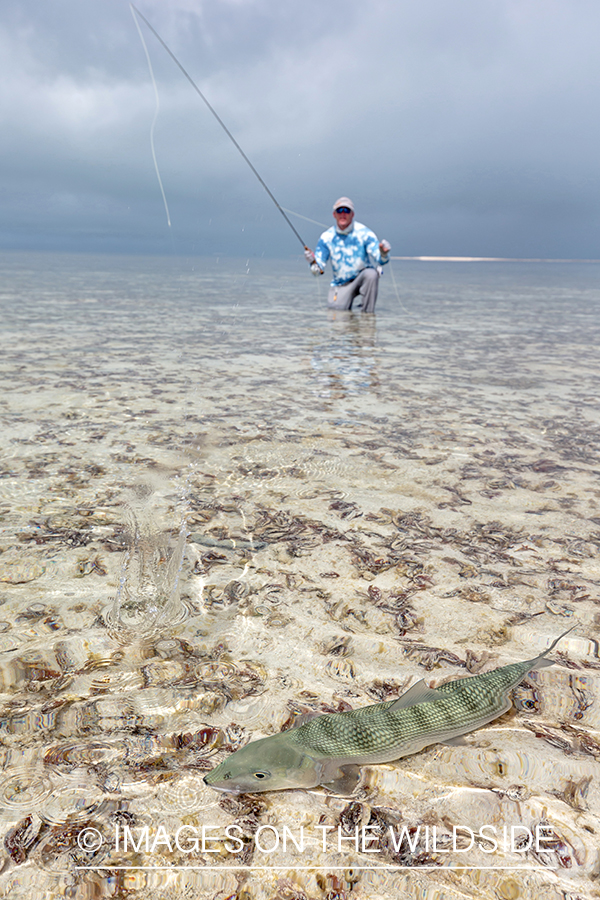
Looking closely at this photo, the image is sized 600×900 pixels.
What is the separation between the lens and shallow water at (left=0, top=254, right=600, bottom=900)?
5.01 ft

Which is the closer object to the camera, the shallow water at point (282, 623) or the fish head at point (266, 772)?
the shallow water at point (282, 623)

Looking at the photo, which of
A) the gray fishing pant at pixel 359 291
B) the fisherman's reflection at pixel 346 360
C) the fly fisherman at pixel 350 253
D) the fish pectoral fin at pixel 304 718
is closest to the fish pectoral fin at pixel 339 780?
the fish pectoral fin at pixel 304 718

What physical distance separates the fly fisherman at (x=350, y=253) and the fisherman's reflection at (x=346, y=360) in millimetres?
1253

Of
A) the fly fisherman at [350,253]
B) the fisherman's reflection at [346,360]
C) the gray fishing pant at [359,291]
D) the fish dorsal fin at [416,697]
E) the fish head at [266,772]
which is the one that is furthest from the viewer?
the gray fishing pant at [359,291]

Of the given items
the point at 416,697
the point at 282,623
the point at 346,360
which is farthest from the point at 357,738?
the point at 346,360

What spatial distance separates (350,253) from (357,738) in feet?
41.5

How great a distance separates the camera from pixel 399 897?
1.43 metres

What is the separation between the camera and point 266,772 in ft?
5.41

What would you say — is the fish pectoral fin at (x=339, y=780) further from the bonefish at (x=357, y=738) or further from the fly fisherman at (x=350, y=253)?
the fly fisherman at (x=350, y=253)

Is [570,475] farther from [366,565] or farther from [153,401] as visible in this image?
[153,401]

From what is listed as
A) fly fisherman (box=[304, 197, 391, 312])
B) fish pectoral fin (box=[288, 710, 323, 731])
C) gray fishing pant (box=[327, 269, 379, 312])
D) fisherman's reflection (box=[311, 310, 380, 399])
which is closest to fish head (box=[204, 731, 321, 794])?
fish pectoral fin (box=[288, 710, 323, 731])

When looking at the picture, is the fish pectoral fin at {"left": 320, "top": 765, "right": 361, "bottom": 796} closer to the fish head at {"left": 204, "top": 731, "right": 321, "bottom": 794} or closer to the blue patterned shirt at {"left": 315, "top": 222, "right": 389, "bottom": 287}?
the fish head at {"left": 204, "top": 731, "right": 321, "bottom": 794}

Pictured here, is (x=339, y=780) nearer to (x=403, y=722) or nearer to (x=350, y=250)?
(x=403, y=722)

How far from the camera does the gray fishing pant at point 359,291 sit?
13.8 meters
